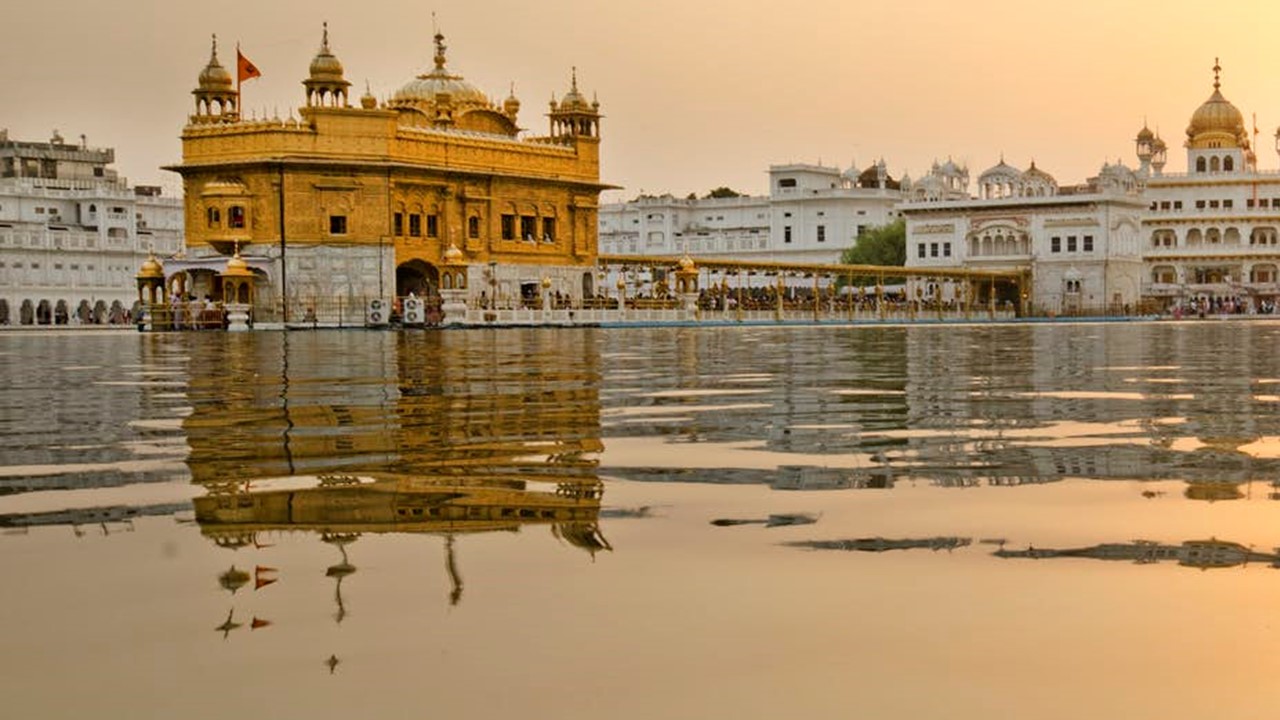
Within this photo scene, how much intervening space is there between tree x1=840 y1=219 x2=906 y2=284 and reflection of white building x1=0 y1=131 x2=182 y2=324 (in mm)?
45172

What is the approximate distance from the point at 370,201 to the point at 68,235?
4040 centimetres

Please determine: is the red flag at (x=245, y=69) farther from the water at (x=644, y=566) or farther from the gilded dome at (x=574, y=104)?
the water at (x=644, y=566)

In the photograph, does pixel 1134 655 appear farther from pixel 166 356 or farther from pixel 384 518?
pixel 166 356

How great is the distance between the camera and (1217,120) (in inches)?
4264

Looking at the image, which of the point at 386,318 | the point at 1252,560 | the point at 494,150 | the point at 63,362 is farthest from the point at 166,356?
the point at 494,150

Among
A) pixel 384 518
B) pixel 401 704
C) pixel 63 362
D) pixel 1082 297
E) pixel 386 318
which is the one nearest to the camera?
pixel 401 704

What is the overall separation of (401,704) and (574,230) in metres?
63.1

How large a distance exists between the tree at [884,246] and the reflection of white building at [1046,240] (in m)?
3.29

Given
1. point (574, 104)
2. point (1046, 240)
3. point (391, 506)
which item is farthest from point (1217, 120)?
point (391, 506)

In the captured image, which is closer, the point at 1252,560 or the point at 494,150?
the point at 1252,560

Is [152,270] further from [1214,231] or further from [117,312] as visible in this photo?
[1214,231]

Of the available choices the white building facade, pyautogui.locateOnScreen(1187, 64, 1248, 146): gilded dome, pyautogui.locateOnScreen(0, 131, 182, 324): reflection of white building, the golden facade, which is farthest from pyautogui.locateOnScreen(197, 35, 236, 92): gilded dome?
pyautogui.locateOnScreen(1187, 64, 1248, 146): gilded dome

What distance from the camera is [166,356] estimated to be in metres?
24.7

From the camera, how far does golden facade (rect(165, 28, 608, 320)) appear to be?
182 ft
